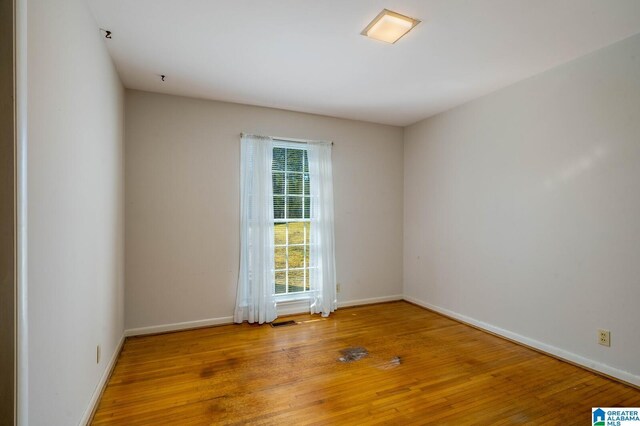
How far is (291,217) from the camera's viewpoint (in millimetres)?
4102

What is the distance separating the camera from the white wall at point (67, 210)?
1251 mm

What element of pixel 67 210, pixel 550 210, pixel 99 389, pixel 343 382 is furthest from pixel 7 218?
pixel 550 210

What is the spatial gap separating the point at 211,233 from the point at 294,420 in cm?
230

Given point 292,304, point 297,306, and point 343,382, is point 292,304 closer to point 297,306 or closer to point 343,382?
point 297,306

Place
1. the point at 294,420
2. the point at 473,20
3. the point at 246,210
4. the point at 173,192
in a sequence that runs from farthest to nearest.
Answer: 1. the point at 246,210
2. the point at 173,192
3. the point at 473,20
4. the point at 294,420

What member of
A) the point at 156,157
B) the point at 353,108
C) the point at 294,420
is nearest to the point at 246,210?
the point at 156,157

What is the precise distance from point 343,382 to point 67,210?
7.14 ft

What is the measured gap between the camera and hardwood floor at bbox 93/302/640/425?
203 centimetres

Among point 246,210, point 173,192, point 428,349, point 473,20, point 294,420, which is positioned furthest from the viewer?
point 246,210

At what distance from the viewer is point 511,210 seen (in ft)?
10.7

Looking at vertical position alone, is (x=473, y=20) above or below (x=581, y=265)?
above

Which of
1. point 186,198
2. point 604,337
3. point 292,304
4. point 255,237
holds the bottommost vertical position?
point 292,304

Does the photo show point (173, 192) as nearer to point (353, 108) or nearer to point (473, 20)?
point (353, 108)

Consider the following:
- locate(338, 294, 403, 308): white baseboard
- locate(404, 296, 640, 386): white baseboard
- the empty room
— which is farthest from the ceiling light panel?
locate(338, 294, 403, 308): white baseboard
